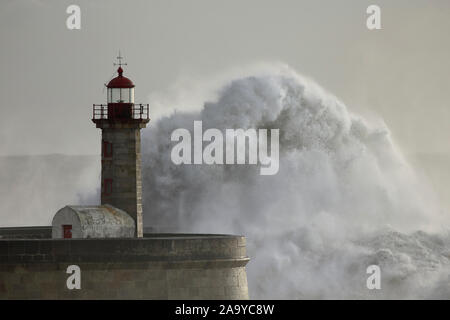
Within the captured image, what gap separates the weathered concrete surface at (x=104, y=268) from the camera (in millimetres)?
41062

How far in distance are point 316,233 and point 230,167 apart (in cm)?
372

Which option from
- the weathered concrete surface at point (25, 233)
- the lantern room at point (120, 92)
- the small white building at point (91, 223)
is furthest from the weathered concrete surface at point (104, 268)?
the weathered concrete surface at point (25, 233)

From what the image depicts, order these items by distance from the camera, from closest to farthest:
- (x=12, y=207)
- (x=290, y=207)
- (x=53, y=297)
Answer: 1. (x=53, y=297)
2. (x=290, y=207)
3. (x=12, y=207)

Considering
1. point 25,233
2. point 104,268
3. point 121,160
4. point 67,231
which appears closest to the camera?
point 104,268

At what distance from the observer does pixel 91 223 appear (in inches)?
1679

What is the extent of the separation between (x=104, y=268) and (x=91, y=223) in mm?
1863

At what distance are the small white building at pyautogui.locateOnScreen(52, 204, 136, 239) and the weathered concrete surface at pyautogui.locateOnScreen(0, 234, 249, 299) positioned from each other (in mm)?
1479

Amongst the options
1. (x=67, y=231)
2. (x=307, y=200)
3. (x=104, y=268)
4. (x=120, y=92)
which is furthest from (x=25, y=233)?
(x=307, y=200)

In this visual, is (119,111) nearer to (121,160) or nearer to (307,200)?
(121,160)

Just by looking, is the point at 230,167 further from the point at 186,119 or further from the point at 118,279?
the point at 118,279

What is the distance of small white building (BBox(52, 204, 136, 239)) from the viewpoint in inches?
1676

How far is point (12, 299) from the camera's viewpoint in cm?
4112

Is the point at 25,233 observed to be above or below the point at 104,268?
above
